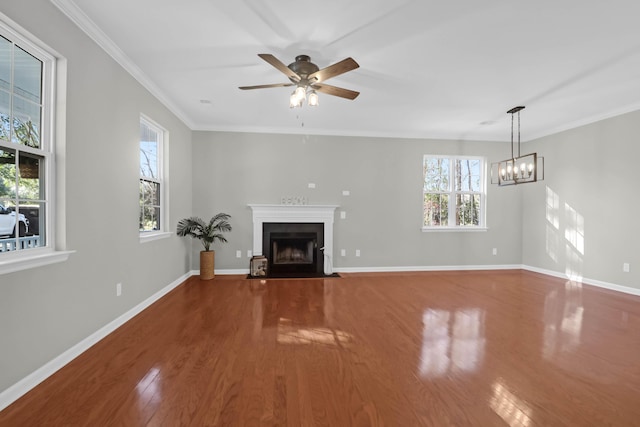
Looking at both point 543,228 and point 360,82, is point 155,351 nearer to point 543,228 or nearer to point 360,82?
point 360,82

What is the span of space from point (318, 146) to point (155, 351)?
4118mm

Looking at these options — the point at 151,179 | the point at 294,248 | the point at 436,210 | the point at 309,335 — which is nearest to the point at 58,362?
the point at 309,335

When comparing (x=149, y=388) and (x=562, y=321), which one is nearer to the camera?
(x=149, y=388)

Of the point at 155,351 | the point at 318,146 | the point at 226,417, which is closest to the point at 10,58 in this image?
the point at 155,351

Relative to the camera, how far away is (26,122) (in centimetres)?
194

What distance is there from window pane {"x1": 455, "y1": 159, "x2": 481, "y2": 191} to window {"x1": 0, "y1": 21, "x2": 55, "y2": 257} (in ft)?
20.1

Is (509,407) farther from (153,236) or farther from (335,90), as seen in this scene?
(153,236)

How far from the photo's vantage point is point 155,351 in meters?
2.33

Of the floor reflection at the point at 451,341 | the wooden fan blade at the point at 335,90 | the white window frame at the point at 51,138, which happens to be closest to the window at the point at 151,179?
the white window frame at the point at 51,138

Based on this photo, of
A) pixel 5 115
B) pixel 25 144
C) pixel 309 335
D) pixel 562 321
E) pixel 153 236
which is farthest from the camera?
pixel 153 236

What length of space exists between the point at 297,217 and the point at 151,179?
2.38 metres

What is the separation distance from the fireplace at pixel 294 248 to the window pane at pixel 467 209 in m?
2.88

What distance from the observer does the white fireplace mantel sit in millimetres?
5164

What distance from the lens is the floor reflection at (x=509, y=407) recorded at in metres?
1.58
